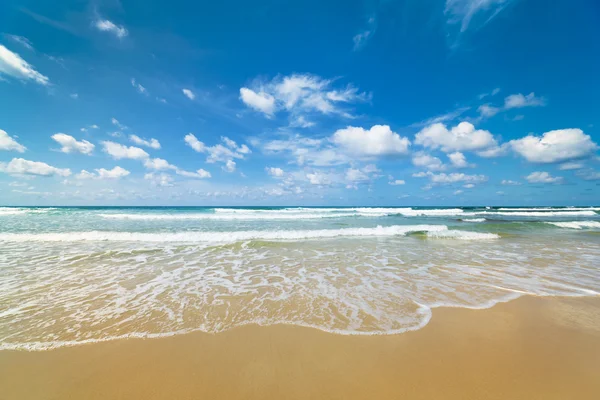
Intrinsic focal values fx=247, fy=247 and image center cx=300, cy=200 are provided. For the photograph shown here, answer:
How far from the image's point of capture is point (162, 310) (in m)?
4.24

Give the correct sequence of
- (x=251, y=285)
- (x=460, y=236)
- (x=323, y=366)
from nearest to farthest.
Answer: (x=323, y=366), (x=251, y=285), (x=460, y=236)

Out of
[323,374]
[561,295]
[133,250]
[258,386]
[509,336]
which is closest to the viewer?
[258,386]

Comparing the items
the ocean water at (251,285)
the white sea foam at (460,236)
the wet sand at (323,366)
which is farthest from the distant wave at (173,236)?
the wet sand at (323,366)

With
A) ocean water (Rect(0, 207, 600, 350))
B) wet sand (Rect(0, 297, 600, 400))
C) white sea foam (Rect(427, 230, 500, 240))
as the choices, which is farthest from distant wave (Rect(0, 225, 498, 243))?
wet sand (Rect(0, 297, 600, 400))

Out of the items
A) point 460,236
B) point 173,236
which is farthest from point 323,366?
point 460,236

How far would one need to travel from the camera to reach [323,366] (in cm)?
269

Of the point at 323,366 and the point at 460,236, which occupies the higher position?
the point at 460,236

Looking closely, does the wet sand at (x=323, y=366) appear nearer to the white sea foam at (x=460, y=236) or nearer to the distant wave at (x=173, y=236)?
the distant wave at (x=173, y=236)

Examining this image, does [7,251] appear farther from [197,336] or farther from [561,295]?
[561,295]

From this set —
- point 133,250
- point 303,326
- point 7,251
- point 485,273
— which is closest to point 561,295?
point 485,273

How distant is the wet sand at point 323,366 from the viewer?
233 centimetres

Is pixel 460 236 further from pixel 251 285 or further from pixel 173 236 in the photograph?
pixel 173 236

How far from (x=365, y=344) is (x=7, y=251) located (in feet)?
42.0

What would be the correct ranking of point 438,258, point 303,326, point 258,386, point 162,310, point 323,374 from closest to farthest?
point 258,386 → point 323,374 → point 303,326 → point 162,310 → point 438,258
